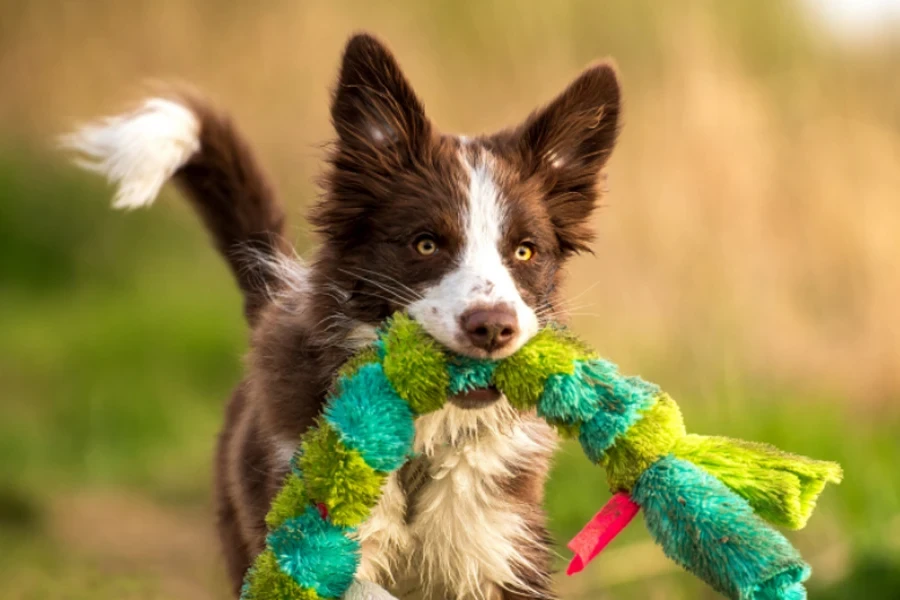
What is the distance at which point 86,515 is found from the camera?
7102 mm

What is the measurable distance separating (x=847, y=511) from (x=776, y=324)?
221cm

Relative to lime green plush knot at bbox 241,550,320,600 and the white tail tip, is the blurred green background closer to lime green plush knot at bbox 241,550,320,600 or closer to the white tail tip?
the white tail tip

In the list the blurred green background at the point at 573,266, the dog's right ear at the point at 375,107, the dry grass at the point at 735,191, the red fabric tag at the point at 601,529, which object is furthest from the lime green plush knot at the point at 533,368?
the dry grass at the point at 735,191

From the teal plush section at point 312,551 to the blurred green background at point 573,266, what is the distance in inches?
71.6

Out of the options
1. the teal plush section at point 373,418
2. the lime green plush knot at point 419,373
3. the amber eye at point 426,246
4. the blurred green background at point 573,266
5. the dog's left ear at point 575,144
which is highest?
the dog's left ear at point 575,144

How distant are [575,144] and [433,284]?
0.95m

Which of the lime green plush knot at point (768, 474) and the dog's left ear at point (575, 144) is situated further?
the dog's left ear at point (575, 144)

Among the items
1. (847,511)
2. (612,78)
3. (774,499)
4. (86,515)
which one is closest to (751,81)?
(847,511)

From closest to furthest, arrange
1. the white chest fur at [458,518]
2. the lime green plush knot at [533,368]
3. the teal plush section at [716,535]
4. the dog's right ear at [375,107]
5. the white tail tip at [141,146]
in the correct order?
1. the teal plush section at [716,535]
2. the lime green plush knot at [533,368]
3. the white chest fur at [458,518]
4. the dog's right ear at [375,107]
5. the white tail tip at [141,146]

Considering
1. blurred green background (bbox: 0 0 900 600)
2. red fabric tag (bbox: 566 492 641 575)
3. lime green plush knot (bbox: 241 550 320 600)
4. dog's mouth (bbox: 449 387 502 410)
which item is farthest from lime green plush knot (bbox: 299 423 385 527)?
blurred green background (bbox: 0 0 900 600)

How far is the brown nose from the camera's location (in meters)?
3.28

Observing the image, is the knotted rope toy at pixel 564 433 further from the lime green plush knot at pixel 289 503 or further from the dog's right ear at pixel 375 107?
the dog's right ear at pixel 375 107

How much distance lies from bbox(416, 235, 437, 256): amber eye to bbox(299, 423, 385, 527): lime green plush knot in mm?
721

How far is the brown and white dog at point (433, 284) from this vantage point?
3758 millimetres
